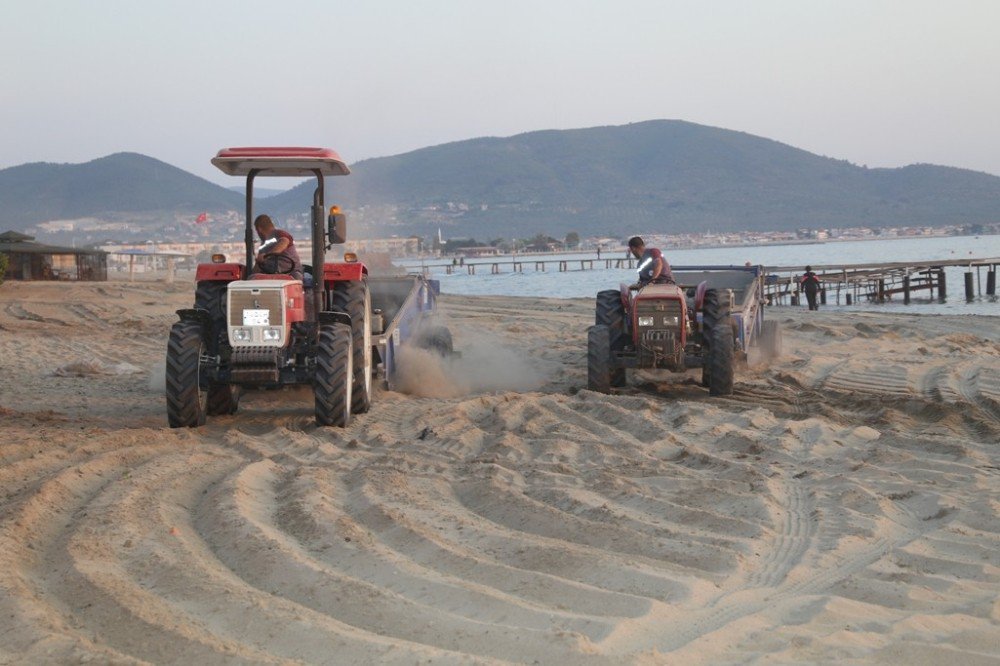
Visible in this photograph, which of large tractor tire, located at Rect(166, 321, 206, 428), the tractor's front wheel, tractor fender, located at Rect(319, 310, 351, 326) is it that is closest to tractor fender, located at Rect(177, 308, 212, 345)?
large tractor tire, located at Rect(166, 321, 206, 428)

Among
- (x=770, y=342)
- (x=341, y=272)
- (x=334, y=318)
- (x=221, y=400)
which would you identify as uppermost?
(x=341, y=272)

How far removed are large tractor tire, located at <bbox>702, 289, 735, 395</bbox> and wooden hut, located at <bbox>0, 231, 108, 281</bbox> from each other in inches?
1233

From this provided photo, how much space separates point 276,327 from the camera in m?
9.30

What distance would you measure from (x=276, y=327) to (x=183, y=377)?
853mm

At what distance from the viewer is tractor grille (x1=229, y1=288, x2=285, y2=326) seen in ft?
30.3

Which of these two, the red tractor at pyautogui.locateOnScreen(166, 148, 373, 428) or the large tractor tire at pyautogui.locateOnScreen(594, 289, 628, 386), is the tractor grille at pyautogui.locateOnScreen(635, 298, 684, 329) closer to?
the large tractor tire at pyautogui.locateOnScreen(594, 289, 628, 386)

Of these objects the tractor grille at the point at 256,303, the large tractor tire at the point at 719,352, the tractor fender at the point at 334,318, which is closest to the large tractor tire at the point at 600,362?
the large tractor tire at the point at 719,352

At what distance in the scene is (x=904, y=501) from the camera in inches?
255

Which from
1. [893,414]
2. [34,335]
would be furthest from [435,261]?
[893,414]

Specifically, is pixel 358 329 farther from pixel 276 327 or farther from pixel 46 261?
pixel 46 261

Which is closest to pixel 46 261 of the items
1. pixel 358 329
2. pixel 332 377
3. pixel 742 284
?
pixel 742 284

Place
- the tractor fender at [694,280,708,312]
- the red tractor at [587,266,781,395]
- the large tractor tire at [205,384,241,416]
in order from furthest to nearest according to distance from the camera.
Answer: the tractor fender at [694,280,708,312], the red tractor at [587,266,781,395], the large tractor tire at [205,384,241,416]

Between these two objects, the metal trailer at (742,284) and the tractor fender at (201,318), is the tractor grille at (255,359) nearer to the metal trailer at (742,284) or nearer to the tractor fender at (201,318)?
the tractor fender at (201,318)

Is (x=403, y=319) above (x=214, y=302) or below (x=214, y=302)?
below
